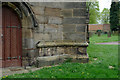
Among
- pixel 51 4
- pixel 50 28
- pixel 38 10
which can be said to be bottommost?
pixel 50 28

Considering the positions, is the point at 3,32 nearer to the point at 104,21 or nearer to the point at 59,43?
the point at 59,43

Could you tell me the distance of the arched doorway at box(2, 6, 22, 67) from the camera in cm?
515

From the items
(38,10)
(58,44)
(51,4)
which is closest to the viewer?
(38,10)

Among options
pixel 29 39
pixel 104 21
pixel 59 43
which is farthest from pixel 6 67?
pixel 104 21

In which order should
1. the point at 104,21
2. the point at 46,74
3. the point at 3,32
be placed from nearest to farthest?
the point at 46,74
the point at 3,32
the point at 104,21

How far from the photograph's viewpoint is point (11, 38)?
17.2 ft

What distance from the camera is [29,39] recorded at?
5.33 metres

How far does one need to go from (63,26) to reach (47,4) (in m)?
1.19

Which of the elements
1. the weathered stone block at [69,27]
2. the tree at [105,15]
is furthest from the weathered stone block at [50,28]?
the tree at [105,15]

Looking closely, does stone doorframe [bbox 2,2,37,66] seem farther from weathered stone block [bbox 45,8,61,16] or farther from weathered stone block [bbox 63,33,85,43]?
weathered stone block [bbox 63,33,85,43]

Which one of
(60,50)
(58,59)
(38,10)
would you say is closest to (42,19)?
(38,10)

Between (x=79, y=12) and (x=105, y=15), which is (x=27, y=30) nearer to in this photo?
(x=79, y=12)

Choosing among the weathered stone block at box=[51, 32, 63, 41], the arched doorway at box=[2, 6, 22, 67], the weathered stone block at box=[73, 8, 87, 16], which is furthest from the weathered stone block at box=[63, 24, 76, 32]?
the arched doorway at box=[2, 6, 22, 67]

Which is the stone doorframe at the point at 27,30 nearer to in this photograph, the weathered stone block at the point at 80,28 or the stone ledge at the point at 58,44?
the stone ledge at the point at 58,44
